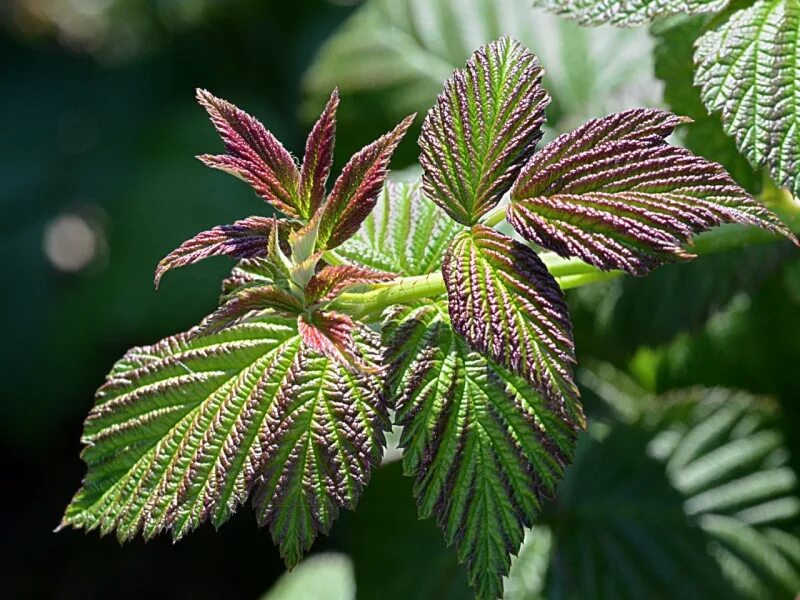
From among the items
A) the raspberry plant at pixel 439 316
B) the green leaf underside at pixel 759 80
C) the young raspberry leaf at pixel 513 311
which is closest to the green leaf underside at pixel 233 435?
the raspberry plant at pixel 439 316

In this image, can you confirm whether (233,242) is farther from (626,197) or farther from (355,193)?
(626,197)

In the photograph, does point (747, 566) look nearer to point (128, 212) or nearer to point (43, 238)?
point (128, 212)

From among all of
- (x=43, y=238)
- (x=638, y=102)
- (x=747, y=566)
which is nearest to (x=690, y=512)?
(x=747, y=566)

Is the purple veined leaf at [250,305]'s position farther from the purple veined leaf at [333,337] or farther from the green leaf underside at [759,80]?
the green leaf underside at [759,80]

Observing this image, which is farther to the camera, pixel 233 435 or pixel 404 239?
pixel 404 239

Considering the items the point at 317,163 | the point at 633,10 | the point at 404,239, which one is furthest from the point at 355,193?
the point at 633,10

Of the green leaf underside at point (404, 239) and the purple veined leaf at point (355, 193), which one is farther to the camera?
the green leaf underside at point (404, 239)

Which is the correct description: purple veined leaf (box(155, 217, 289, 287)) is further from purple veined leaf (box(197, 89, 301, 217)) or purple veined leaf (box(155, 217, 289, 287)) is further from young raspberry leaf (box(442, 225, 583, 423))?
young raspberry leaf (box(442, 225, 583, 423))
